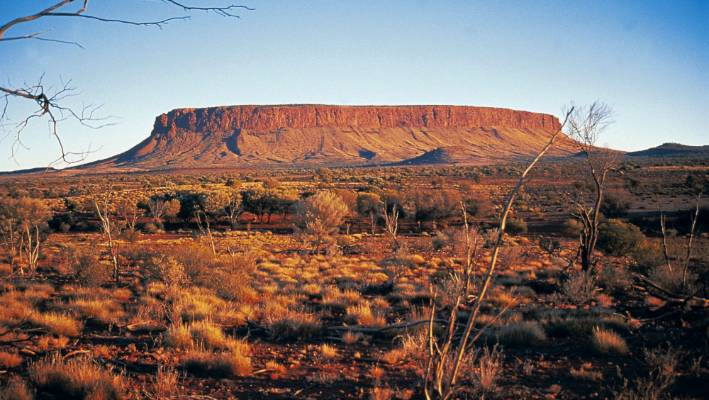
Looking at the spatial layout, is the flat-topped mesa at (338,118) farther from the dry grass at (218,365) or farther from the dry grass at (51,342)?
the dry grass at (218,365)

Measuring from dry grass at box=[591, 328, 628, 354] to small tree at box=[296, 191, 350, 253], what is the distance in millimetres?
13849

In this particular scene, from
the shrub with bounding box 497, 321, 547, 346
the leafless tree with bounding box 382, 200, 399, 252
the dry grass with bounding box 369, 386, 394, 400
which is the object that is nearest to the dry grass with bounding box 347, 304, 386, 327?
the shrub with bounding box 497, 321, 547, 346

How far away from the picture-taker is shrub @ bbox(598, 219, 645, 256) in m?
15.6

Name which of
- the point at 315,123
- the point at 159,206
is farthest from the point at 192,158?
the point at 159,206

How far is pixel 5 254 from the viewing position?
57.8 feet

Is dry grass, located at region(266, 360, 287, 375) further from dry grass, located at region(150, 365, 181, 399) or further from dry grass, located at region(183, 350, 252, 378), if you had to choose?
dry grass, located at region(150, 365, 181, 399)

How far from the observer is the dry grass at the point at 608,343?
6.12 m

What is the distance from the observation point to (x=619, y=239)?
15.8m

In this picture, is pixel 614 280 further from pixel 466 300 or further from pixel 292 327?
pixel 466 300

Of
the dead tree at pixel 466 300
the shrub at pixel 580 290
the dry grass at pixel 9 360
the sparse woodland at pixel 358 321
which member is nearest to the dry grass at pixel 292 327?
the sparse woodland at pixel 358 321

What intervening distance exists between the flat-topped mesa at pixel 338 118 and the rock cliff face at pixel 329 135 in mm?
364

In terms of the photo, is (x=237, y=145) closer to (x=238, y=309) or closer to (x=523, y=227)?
(x=523, y=227)

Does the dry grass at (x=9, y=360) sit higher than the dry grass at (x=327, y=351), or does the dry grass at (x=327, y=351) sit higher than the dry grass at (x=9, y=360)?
the dry grass at (x=9, y=360)

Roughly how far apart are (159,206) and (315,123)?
131783 millimetres
